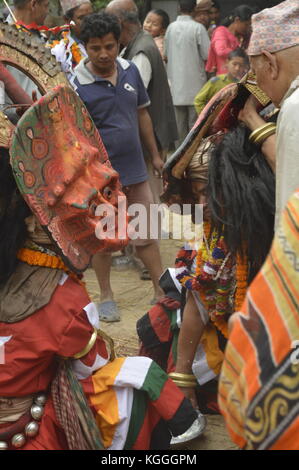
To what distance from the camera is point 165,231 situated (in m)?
7.26

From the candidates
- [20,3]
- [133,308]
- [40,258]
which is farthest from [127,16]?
[40,258]

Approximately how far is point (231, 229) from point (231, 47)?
6.12 meters

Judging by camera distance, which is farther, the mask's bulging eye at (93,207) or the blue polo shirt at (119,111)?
the blue polo shirt at (119,111)

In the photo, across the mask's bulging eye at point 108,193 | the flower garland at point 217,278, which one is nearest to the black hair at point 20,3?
the flower garland at point 217,278

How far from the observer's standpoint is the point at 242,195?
287 centimetres

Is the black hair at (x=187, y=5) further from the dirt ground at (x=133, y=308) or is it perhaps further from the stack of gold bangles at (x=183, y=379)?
the stack of gold bangles at (x=183, y=379)

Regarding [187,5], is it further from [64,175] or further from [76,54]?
[64,175]

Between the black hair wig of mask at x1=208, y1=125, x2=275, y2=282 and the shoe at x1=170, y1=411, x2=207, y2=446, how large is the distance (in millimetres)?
925

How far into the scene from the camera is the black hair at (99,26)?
4.82 m

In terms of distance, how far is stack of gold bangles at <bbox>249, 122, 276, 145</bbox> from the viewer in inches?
110

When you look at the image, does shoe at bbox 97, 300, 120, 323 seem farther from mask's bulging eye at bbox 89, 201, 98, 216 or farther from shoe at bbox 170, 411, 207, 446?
mask's bulging eye at bbox 89, 201, 98, 216

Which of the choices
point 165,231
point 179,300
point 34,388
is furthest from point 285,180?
point 165,231

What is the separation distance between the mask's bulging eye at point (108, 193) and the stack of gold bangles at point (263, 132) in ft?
1.93
